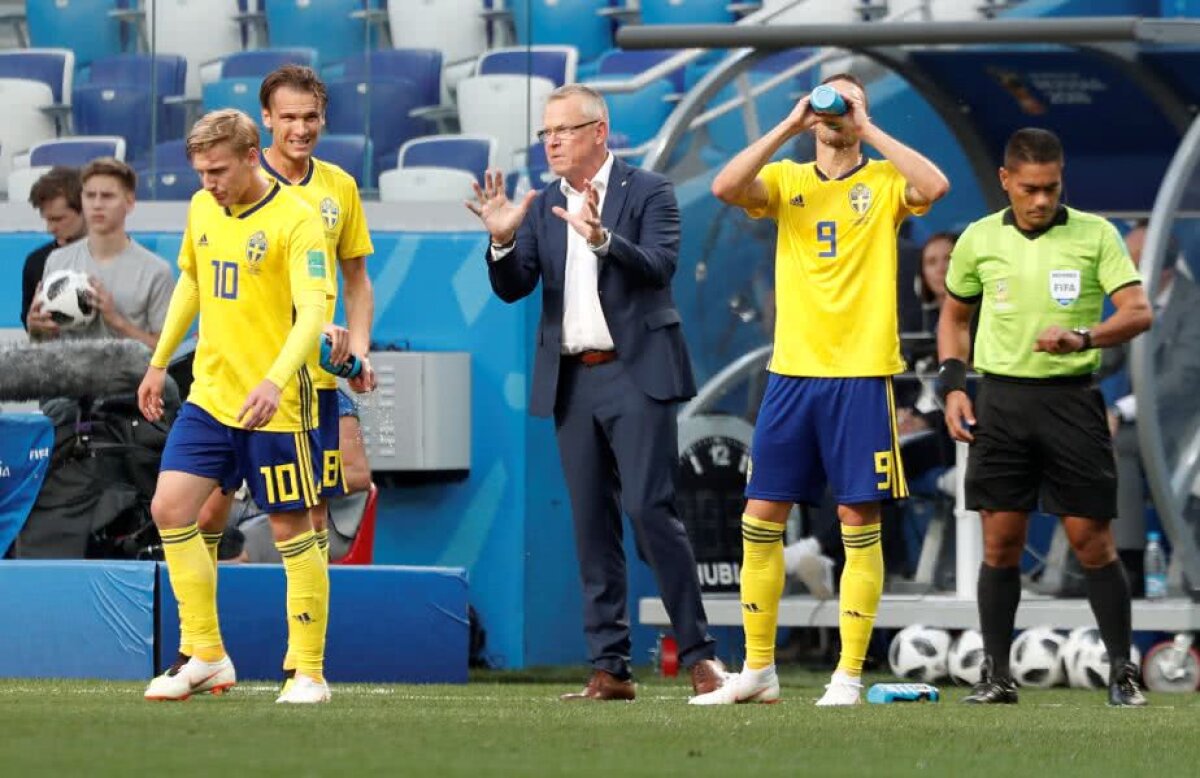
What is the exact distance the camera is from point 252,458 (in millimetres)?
7305

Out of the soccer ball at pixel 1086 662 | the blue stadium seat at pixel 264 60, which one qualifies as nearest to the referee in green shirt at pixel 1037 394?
the soccer ball at pixel 1086 662

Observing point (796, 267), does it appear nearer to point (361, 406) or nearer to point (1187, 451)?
point (1187, 451)

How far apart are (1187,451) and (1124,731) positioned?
4154 mm

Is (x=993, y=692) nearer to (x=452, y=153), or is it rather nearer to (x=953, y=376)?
(x=953, y=376)

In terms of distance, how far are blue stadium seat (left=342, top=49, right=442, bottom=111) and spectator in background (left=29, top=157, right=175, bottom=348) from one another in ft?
8.37

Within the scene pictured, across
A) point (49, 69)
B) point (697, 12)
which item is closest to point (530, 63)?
point (697, 12)

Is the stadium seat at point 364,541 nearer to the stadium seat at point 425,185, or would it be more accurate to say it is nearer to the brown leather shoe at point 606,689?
the stadium seat at point 425,185

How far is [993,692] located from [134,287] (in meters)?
4.18

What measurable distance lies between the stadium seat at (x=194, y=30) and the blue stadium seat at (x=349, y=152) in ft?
2.37

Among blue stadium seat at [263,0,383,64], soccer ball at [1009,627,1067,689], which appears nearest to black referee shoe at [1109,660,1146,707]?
soccer ball at [1009,627,1067,689]

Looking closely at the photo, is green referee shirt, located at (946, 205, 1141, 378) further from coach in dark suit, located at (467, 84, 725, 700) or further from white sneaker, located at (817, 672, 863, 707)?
white sneaker, located at (817, 672, 863, 707)

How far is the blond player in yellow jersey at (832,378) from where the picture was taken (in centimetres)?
750

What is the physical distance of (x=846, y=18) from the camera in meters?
12.9

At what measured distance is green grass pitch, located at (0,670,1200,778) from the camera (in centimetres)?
530
